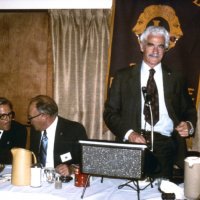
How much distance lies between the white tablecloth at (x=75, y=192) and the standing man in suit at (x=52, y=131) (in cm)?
70

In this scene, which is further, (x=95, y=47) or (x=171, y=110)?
(x=95, y=47)

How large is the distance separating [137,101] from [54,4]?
190 centimetres

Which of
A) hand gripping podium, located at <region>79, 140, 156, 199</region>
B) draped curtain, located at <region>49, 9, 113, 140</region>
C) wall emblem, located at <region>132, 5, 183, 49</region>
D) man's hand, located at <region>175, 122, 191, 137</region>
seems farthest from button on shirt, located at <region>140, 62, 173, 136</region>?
draped curtain, located at <region>49, 9, 113, 140</region>

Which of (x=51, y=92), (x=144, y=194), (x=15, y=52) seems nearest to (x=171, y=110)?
(x=144, y=194)

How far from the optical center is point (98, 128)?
13.8 ft

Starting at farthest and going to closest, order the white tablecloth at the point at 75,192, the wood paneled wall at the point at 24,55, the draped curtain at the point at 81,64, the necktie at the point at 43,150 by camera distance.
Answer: the wood paneled wall at the point at 24,55 → the draped curtain at the point at 81,64 → the necktie at the point at 43,150 → the white tablecloth at the point at 75,192

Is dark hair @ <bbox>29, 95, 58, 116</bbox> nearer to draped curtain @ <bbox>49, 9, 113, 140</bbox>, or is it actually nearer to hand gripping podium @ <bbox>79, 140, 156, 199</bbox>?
hand gripping podium @ <bbox>79, 140, 156, 199</bbox>

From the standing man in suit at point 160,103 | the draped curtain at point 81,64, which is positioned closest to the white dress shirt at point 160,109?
the standing man in suit at point 160,103

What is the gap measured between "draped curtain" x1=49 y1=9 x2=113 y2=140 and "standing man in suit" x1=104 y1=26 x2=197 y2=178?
1152mm

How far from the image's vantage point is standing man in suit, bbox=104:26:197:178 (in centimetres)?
285

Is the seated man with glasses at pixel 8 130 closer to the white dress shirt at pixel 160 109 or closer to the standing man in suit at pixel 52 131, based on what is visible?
the standing man in suit at pixel 52 131

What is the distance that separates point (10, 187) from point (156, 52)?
61.0 inches

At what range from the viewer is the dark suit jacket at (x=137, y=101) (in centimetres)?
289

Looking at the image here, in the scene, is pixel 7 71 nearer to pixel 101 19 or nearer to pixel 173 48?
pixel 101 19
